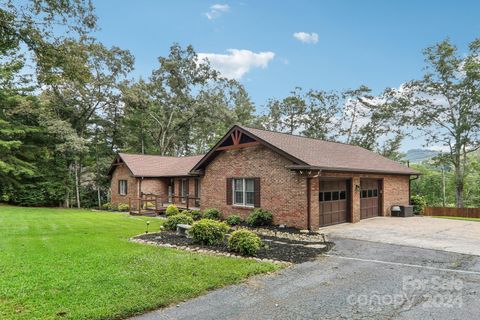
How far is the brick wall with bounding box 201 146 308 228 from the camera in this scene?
42.7 ft

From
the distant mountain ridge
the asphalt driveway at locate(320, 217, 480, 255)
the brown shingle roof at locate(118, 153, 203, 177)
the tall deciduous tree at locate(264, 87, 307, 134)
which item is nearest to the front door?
the brown shingle roof at locate(118, 153, 203, 177)

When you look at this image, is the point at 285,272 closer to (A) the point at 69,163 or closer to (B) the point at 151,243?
(B) the point at 151,243

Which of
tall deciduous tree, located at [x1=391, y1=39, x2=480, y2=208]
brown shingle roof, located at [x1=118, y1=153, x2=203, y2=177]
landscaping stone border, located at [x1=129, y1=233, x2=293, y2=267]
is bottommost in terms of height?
landscaping stone border, located at [x1=129, y1=233, x2=293, y2=267]

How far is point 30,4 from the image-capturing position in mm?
7582

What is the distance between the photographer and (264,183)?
14.3 m

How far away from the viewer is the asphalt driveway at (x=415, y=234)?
33.0 feet

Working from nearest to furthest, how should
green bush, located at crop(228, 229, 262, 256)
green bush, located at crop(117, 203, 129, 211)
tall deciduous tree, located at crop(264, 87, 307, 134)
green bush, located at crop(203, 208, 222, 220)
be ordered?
green bush, located at crop(228, 229, 262, 256) < green bush, located at crop(203, 208, 222, 220) < green bush, located at crop(117, 203, 129, 211) < tall deciduous tree, located at crop(264, 87, 307, 134)

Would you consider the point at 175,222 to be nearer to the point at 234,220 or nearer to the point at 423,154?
the point at 234,220

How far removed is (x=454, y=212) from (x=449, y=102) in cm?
1201

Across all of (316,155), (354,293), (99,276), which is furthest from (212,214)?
(354,293)

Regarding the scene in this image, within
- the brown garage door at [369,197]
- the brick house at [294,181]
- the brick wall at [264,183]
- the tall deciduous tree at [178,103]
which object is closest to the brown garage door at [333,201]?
the brick house at [294,181]

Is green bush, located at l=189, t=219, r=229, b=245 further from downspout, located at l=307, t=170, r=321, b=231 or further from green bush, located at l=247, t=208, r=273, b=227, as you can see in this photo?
downspout, located at l=307, t=170, r=321, b=231

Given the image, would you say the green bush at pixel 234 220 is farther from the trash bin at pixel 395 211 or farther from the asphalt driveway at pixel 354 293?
the trash bin at pixel 395 211

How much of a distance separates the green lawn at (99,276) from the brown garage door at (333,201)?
7.09 m
